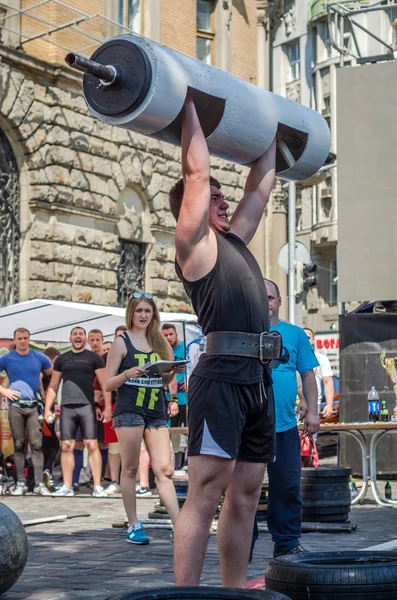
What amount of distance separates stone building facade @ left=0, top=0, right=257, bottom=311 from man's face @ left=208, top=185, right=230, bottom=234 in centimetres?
1573

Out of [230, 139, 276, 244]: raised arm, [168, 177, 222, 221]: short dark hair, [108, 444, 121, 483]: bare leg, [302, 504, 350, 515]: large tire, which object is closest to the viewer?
[168, 177, 222, 221]: short dark hair

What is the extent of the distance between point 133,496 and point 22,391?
606 cm

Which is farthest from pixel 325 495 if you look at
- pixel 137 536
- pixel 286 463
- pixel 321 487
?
pixel 286 463

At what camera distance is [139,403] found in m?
9.48

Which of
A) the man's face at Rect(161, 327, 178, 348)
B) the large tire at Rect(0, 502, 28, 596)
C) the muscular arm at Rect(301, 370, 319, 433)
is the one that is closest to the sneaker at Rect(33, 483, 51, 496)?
the man's face at Rect(161, 327, 178, 348)

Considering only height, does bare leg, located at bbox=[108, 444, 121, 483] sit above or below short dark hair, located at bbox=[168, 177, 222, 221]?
below

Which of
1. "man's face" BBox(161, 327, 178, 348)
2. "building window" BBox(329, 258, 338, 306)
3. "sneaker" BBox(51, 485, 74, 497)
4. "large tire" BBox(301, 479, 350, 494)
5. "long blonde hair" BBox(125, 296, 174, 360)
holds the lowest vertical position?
"sneaker" BBox(51, 485, 74, 497)

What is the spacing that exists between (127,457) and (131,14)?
57.7ft

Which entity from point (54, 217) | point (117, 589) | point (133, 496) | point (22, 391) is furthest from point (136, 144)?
point (117, 589)

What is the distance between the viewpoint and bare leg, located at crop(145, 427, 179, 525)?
9.34 m

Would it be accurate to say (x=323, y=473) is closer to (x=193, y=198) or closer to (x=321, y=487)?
(x=321, y=487)

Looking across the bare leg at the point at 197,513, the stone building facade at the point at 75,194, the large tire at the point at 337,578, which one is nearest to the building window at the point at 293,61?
the stone building facade at the point at 75,194

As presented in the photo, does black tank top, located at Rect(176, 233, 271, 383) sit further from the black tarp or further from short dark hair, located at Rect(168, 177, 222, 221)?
the black tarp

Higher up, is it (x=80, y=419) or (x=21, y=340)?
(x=21, y=340)
